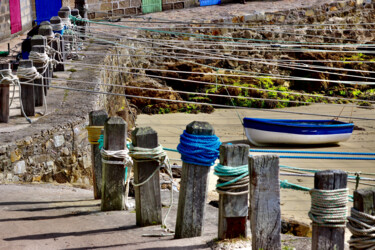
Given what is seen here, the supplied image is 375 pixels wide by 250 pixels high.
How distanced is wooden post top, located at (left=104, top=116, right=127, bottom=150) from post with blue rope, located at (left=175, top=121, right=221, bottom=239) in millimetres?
692

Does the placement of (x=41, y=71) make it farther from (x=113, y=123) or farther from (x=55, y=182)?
(x=113, y=123)

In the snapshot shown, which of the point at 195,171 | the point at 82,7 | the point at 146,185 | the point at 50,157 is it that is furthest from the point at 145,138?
the point at 82,7

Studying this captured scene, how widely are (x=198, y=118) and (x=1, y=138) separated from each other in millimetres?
8234

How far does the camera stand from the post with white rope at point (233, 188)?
365 cm

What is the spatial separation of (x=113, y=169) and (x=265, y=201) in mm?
1510

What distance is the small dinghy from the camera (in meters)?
12.6

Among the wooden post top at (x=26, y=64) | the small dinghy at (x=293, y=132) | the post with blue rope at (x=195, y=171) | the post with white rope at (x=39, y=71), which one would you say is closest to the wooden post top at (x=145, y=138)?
the post with blue rope at (x=195, y=171)

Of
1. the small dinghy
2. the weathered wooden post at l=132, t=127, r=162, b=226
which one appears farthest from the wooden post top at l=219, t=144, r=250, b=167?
the small dinghy

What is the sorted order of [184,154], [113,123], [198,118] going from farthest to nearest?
1. [198,118]
2. [113,123]
3. [184,154]

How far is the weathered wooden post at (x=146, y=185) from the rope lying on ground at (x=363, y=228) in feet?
5.03

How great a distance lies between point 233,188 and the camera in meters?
3.70

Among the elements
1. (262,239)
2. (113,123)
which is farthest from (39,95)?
(262,239)

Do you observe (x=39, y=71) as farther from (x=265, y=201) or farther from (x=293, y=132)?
(x=293, y=132)

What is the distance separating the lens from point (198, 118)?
1423cm
